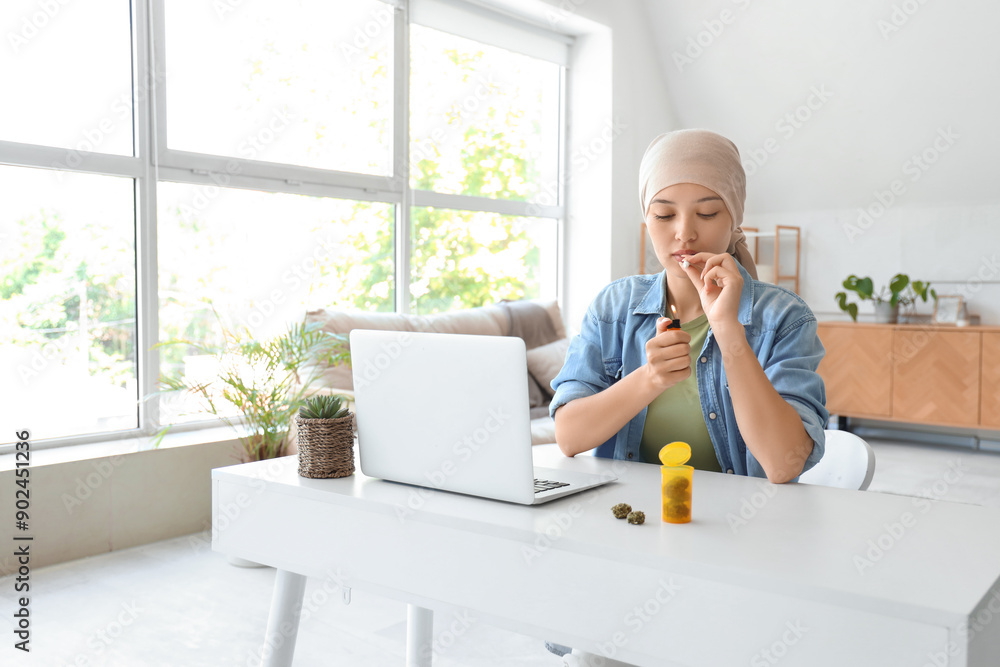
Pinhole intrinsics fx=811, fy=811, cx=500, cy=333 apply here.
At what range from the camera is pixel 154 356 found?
3352mm

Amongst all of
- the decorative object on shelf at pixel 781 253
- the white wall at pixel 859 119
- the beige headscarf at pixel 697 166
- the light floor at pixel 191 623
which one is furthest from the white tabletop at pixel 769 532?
the decorative object on shelf at pixel 781 253

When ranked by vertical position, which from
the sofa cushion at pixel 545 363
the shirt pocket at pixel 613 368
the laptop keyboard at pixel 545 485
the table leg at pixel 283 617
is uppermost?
the shirt pocket at pixel 613 368

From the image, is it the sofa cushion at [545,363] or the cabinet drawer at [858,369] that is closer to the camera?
the sofa cushion at [545,363]

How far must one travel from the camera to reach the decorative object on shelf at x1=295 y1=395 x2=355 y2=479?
3.84ft

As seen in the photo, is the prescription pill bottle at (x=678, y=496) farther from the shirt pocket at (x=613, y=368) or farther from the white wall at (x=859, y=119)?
the white wall at (x=859, y=119)

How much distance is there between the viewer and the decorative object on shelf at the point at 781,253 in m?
Result: 5.87

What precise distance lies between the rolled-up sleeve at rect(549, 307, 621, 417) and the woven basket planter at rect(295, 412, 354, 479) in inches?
15.1

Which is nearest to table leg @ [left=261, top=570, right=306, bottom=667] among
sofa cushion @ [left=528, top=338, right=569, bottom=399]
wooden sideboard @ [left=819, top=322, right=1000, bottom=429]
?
sofa cushion @ [left=528, top=338, right=569, bottom=399]

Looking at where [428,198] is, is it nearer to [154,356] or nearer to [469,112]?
[469,112]

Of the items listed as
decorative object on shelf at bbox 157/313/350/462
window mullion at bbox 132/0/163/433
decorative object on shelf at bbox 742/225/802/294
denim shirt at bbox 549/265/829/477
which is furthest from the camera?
decorative object on shelf at bbox 742/225/802/294

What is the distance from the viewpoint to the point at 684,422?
1.40 m

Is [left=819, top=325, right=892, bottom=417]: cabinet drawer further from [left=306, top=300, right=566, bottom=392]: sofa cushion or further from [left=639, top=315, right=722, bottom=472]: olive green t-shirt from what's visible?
[left=639, top=315, right=722, bottom=472]: olive green t-shirt

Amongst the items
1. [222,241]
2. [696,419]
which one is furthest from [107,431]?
[696,419]

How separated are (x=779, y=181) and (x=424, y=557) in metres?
5.53
